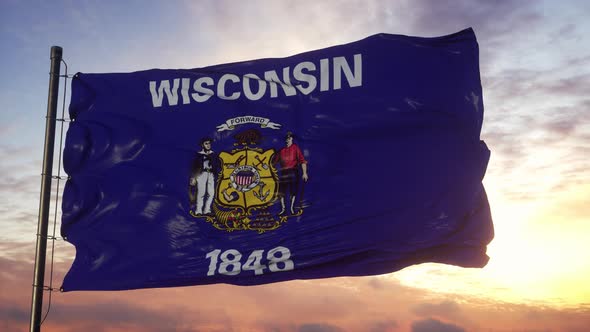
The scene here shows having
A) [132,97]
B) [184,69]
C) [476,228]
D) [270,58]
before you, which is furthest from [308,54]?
[476,228]

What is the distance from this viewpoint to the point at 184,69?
1492 cm

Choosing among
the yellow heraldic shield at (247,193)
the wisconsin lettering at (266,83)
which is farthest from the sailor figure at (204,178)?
the wisconsin lettering at (266,83)

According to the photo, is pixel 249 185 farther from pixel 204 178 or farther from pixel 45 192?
Result: pixel 45 192

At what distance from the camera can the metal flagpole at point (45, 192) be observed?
42.2ft

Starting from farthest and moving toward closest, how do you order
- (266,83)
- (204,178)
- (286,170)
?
(266,83), (204,178), (286,170)

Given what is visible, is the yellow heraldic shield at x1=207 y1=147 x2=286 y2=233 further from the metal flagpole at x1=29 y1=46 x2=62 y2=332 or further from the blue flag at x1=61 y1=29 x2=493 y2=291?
the metal flagpole at x1=29 y1=46 x2=62 y2=332

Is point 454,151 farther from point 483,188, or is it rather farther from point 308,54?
point 308,54

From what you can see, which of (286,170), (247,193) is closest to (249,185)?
(247,193)

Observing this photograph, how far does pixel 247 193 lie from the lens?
13.4 meters

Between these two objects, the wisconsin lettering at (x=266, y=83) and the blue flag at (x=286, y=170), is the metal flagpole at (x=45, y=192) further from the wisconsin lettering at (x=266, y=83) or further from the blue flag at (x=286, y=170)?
the wisconsin lettering at (x=266, y=83)

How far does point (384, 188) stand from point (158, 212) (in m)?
4.13

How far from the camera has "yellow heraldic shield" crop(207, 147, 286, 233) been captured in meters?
13.3

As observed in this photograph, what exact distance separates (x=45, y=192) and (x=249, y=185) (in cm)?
359

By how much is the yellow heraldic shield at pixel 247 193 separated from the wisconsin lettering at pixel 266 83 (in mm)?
1285
